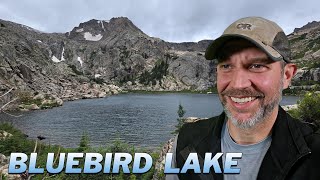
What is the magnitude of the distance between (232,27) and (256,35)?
0.24 meters

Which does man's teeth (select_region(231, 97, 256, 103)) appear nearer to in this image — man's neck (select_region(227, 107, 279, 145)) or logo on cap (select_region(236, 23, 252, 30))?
man's neck (select_region(227, 107, 279, 145))

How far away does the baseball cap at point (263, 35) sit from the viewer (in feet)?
9.01

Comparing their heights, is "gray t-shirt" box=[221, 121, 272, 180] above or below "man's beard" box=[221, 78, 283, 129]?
below

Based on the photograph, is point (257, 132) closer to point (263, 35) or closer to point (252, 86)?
point (252, 86)

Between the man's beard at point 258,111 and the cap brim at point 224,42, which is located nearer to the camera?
the cap brim at point 224,42

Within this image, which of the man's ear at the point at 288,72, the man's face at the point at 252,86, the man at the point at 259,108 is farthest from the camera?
the man's ear at the point at 288,72

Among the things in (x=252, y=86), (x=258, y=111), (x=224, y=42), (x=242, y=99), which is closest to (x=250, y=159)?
(x=258, y=111)

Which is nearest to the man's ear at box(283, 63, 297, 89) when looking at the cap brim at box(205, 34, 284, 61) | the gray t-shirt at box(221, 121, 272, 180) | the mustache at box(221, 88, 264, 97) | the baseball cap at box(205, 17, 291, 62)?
the baseball cap at box(205, 17, 291, 62)

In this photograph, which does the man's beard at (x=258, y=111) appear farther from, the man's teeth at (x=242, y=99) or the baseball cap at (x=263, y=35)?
the baseball cap at (x=263, y=35)

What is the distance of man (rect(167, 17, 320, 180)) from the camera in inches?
107

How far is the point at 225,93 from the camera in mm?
3102

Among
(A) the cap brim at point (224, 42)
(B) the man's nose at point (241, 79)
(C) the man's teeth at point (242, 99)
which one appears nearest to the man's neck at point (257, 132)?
(C) the man's teeth at point (242, 99)

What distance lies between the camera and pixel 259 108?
9.57 ft

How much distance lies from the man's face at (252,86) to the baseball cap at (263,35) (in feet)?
0.30
